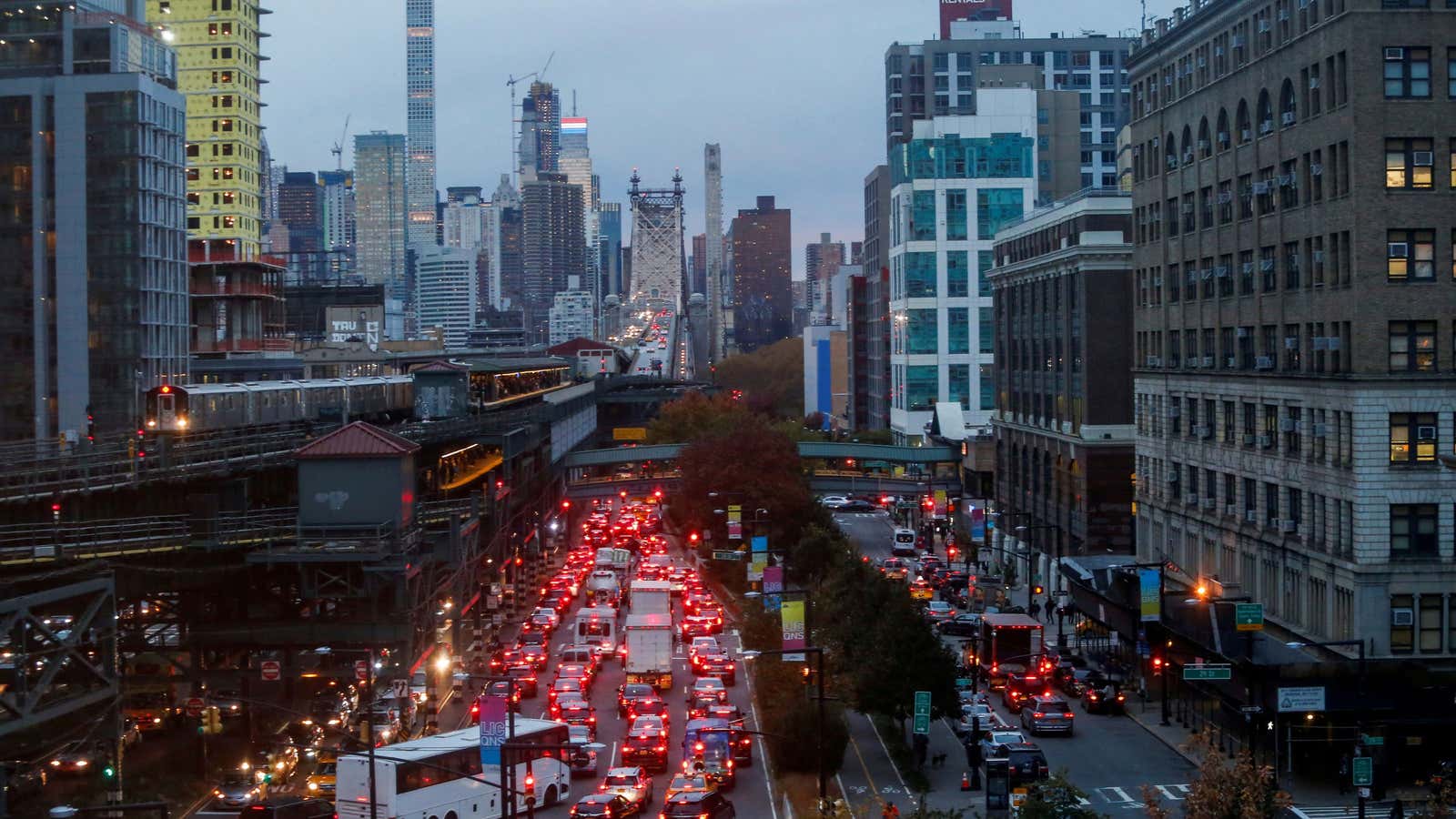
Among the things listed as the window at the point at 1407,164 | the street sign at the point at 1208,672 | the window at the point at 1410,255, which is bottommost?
the street sign at the point at 1208,672

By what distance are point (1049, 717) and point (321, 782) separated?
858 inches

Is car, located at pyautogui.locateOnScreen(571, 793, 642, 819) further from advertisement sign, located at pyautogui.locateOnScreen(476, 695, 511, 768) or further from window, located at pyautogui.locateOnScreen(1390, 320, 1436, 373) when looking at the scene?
window, located at pyautogui.locateOnScreen(1390, 320, 1436, 373)

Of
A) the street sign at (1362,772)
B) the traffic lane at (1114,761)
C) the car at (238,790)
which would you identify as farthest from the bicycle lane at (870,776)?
the car at (238,790)

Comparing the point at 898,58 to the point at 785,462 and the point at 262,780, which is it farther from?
the point at 262,780

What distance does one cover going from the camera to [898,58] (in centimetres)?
16700

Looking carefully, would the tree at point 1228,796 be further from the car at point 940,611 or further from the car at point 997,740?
the car at point 940,611

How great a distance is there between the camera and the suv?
4719 centimetres

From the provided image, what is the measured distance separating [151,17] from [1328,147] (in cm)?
12903

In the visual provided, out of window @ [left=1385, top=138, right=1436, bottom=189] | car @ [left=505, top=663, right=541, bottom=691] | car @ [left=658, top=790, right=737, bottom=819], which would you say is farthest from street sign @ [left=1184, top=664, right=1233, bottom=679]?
car @ [left=505, top=663, right=541, bottom=691]

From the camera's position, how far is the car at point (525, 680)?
52188 millimetres

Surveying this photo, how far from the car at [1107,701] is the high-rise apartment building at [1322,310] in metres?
5.37

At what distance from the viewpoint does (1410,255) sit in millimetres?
41031

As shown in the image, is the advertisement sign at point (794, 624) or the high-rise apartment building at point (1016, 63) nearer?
the advertisement sign at point (794, 624)

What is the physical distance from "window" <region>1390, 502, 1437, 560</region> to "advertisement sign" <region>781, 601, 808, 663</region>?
626 inches
